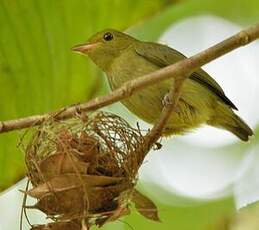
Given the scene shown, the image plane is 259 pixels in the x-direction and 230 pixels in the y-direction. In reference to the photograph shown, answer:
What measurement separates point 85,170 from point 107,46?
1535mm

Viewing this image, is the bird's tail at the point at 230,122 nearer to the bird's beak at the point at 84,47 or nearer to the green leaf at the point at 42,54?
the bird's beak at the point at 84,47

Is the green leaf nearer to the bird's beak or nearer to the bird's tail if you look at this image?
the bird's beak

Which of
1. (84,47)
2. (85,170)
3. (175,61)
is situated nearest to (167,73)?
(85,170)

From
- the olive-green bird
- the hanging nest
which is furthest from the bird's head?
the hanging nest

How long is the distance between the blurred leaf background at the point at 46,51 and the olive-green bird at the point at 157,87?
48 centimetres

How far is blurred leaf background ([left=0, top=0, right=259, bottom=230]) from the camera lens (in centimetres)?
293

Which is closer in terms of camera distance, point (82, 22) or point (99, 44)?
point (82, 22)

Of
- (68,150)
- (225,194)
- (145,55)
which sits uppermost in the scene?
(145,55)

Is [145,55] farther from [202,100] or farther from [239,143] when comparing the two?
[239,143]

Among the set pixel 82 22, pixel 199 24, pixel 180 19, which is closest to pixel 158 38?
pixel 180 19

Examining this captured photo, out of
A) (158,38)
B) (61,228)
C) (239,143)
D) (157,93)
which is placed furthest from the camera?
(239,143)

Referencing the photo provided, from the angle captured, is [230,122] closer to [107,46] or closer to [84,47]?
[107,46]

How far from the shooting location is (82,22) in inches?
120

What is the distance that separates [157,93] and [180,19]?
46.9 inches
